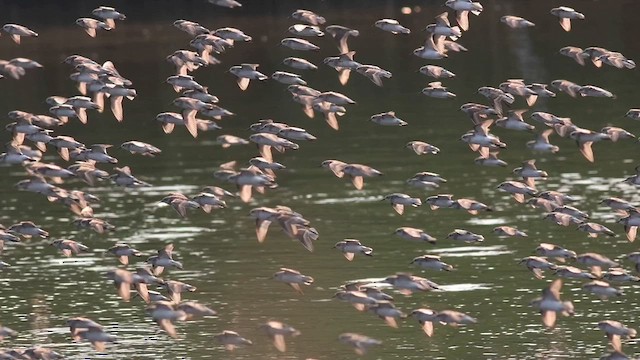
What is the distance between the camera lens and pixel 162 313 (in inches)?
1033

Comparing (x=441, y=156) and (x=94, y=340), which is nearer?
(x=94, y=340)

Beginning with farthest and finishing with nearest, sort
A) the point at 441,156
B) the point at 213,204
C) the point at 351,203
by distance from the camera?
1. the point at 441,156
2. the point at 351,203
3. the point at 213,204

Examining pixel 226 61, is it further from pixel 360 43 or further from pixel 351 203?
pixel 351 203

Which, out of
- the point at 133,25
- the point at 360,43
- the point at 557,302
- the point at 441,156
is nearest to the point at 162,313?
the point at 557,302

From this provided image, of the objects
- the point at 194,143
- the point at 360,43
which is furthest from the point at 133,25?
the point at 194,143

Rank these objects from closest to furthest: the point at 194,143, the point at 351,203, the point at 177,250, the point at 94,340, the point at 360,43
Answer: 1. the point at 94,340
2. the point at 177,250
3. the point at 351,203
4. the point at 194,143
5. the point at 360,43

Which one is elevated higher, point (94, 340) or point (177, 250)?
point (177, 250)

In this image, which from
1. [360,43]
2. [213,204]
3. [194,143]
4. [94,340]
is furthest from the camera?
[360,43]

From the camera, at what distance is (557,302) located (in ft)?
85.6

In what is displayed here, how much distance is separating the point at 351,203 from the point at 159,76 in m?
26.0

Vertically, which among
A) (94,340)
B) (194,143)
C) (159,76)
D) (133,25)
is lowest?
(94,340)

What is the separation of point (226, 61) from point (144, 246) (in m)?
30.6

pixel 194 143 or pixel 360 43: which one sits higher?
pixel 360 43

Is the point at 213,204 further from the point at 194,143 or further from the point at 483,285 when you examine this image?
the point at 194,143
